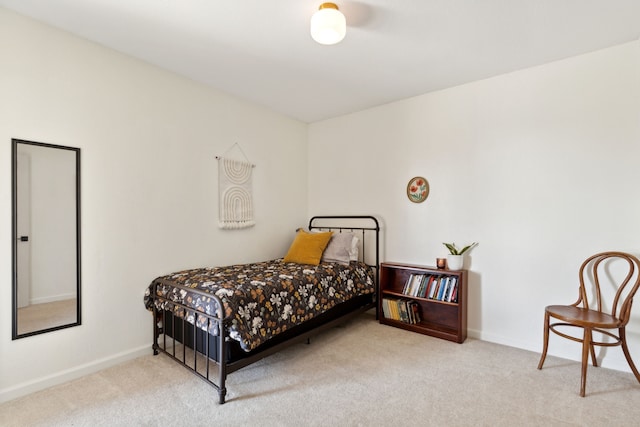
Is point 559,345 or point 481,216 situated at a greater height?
point 481,216

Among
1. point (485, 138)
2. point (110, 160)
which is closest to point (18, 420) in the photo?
point (110, 160)

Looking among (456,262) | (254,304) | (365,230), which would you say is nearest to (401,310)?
(456,262)

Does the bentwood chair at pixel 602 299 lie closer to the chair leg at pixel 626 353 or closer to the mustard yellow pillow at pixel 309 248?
the chair leg at pixel 626 353

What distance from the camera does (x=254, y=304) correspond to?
2.20 metres

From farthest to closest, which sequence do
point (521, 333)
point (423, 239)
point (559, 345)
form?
point (423, 239) → point (521, 333) → point (559, 345)

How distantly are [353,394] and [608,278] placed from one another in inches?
86.9

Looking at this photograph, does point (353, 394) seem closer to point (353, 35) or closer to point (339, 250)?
point (339, 250)

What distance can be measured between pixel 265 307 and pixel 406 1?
2.24 m

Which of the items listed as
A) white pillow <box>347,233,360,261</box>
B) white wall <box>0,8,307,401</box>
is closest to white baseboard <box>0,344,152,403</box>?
white wall <box>0,8,307,401</box>

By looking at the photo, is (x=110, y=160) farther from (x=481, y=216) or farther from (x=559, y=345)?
(x=559, y=345)

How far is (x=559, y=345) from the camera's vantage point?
265cm

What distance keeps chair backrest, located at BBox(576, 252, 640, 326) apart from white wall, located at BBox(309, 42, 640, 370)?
3.9 inches

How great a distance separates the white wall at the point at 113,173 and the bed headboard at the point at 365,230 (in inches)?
50.0

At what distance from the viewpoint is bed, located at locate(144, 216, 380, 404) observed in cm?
209
